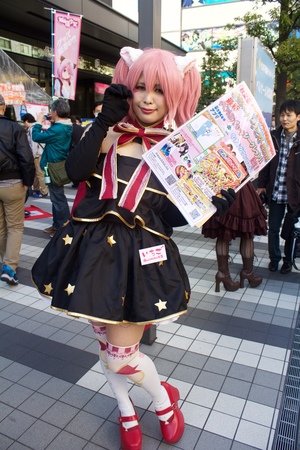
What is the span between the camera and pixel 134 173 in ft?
5.10

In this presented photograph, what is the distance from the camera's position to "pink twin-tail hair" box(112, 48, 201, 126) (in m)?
1.52

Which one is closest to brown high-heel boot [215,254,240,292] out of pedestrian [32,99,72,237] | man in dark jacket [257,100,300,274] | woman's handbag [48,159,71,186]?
man in dark jacket [257,100,300,274]

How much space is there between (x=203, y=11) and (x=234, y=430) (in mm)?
38724

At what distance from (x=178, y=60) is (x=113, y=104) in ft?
1.28

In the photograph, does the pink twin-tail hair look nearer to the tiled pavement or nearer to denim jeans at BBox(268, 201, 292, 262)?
the tiled pavement

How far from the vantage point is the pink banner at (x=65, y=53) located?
5570mm

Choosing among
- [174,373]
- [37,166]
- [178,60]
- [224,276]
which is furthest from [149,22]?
[37,166]

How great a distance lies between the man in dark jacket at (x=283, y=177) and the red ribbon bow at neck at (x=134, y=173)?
248cm

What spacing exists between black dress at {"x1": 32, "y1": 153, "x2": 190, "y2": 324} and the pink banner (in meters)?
4.49

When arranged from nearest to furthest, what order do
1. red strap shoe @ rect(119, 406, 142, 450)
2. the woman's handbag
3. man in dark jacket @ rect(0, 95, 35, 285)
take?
1. red strap shoe @ rect(119, 406, 142, 450)
2. man in dark jacket @ rect(0, 95, 35, 285)
3. the woman's handbag

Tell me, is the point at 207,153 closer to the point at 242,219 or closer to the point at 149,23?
the point at 149,23

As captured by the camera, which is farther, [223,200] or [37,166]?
[37,166]

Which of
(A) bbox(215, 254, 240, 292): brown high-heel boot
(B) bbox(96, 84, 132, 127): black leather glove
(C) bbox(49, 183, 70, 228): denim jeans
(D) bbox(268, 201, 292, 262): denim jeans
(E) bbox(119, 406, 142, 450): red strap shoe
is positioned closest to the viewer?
(B) bbox(96, 84, 132, 127): black leather glove

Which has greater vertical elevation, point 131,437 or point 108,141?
point 108,141
